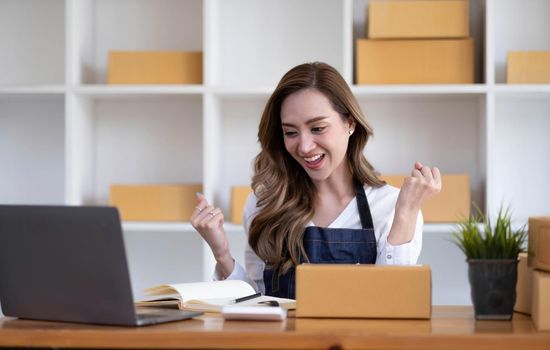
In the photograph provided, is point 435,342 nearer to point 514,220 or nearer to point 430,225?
point 430,225

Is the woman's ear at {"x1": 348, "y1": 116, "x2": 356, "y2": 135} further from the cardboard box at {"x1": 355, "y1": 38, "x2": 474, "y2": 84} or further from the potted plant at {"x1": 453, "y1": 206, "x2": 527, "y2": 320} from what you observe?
the potted plant at {"x1": 453, "y1": 206, "x2": 527, "y2": 320}

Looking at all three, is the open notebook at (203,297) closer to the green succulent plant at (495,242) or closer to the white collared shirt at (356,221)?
the green succulent plant at (495,242)

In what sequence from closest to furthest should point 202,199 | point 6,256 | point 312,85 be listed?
point 6,256, point 202,199, point 312,85

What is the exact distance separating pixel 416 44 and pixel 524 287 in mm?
1729

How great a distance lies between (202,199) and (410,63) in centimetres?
142

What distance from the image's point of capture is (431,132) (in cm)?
365

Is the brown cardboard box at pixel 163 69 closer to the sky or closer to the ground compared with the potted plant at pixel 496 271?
closer to the sky

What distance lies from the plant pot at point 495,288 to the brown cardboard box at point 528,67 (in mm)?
1776

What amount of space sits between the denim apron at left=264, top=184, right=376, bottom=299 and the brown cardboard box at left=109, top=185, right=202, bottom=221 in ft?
2.95

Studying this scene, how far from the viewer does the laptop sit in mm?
1593

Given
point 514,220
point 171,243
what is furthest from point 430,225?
point 171,243

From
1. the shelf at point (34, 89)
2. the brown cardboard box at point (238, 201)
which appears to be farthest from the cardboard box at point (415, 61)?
the shelf at point (34, 89)

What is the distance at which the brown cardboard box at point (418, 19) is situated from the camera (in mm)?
3367

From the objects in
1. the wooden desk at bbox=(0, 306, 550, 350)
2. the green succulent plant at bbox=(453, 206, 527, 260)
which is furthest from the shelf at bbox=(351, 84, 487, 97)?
the wooden desk at bbox=(0, 306, 550, 350)
